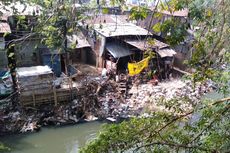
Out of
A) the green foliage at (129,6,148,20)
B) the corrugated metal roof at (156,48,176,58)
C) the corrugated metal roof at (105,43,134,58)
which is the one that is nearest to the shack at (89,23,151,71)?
the corrugated metal roof at (105,43,134,58)

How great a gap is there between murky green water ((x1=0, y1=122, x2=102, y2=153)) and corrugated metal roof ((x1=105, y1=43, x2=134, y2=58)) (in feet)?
18.3

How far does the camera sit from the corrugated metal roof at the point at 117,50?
1903cm

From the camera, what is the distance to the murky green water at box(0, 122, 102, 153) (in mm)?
13156

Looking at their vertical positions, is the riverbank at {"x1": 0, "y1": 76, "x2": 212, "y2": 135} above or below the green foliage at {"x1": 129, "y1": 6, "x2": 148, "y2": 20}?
below

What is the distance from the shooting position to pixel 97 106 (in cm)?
1536

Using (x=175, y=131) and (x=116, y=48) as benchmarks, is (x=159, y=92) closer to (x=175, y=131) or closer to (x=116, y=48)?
(x=116, y=48)

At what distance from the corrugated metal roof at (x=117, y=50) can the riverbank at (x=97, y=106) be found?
5.40 feet

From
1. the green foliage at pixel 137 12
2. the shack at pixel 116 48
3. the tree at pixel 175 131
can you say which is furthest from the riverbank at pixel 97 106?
the green foliage at pixel 137 12

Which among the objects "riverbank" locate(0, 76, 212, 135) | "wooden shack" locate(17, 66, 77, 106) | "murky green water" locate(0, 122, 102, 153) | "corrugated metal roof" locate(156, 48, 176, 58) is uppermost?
"corrugated metal roof" locate(156, 48, 176, 58)

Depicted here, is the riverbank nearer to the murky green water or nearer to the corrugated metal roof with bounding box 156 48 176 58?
the murky green water

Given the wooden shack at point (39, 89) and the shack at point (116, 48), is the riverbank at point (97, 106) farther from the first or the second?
the shack at point (116, 48)

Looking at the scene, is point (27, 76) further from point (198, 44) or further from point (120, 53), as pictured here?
point (198, 44)

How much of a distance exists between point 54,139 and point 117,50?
24.4 feet

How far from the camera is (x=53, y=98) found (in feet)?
48.5
